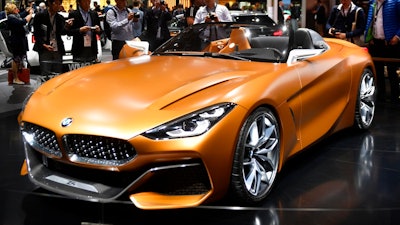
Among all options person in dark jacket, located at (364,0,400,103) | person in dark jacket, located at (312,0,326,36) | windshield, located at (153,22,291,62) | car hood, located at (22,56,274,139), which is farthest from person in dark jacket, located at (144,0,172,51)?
car hood, located at (22,56,274,139)

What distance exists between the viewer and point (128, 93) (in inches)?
115

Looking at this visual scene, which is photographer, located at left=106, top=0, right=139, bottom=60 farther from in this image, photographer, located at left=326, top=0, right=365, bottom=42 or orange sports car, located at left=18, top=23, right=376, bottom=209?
orange sports car, located at left=18, top=23, right=376, bottom=209

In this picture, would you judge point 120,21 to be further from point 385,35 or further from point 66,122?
point 66,122

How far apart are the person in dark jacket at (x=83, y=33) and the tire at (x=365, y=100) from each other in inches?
134

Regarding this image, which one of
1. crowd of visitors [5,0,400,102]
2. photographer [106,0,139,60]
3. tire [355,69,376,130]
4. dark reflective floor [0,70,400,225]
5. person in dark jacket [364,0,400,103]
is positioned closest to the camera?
dark reflective floor [0,70,400,225]

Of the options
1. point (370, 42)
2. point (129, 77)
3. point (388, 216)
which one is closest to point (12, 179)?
point (129, 77)

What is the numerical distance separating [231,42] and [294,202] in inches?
60.7

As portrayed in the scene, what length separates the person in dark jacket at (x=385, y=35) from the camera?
237 inches

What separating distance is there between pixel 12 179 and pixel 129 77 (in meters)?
1.16

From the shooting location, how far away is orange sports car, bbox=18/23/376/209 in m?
2.54

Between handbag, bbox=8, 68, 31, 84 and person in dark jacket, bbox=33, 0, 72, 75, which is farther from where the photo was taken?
handbag, bbox=8, 68, 31, 84

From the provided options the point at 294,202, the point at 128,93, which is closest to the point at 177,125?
the point at 128,93

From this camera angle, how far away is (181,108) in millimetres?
2654

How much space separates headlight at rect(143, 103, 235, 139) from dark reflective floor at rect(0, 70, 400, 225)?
466 mm
